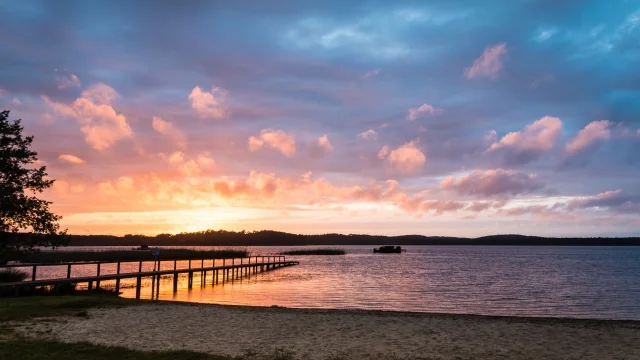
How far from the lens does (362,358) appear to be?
12.8m

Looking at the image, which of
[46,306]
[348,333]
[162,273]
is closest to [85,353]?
[348,333]

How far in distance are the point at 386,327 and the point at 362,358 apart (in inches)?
220

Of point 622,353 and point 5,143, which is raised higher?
point 5,143

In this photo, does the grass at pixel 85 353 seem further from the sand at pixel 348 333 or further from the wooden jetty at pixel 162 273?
the wooden jetty at pixel 162 273

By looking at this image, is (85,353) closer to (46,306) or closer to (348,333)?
(348,333)

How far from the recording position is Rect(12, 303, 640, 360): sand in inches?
547

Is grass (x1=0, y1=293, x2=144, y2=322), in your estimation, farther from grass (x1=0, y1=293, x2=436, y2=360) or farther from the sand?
grass (x1=0, y1=293, x2=436, y2=360)

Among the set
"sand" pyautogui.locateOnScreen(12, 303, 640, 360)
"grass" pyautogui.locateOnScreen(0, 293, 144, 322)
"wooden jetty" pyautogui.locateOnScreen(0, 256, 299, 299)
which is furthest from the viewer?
"wooden jetty" pyautogui.locateOnScreen(0, 256, 299, 299)

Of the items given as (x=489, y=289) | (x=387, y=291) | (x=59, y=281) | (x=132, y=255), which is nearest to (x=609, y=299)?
(x=489, y=289)

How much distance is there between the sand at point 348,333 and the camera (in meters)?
13.9

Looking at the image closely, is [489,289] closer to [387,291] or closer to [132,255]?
[387,291]

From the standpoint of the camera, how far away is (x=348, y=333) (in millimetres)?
16719

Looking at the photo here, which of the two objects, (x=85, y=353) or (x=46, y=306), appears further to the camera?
(x=46, y=306)

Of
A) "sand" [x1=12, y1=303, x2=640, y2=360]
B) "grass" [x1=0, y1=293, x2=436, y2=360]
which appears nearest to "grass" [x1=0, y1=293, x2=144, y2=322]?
"sand" [x1=12, y1=303, x2=640, y2=360]
